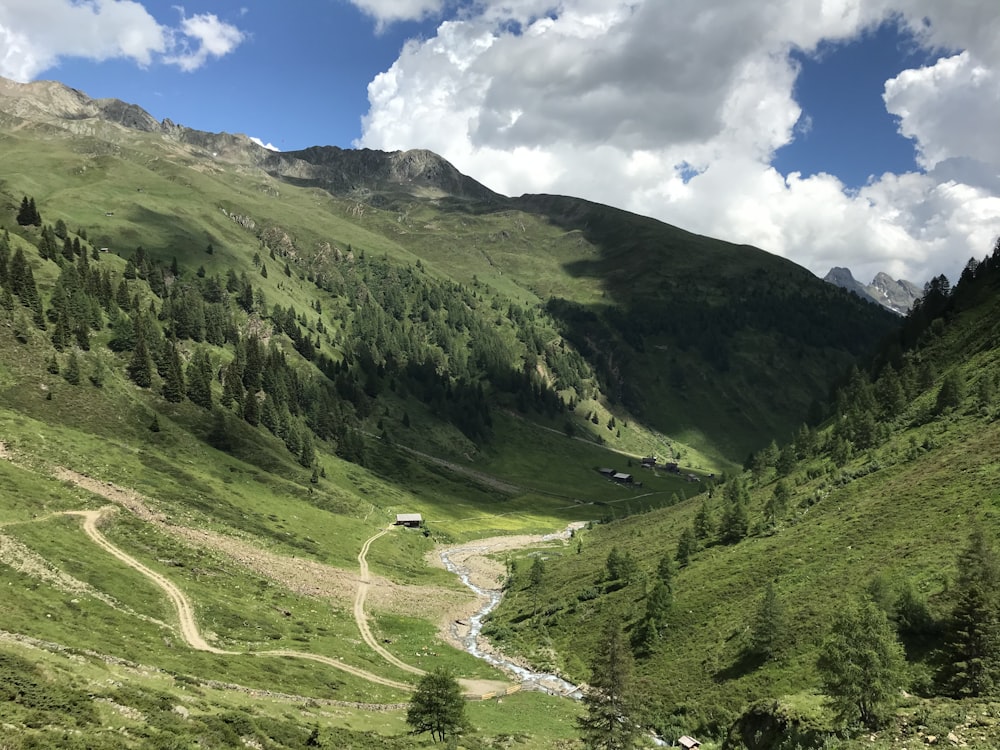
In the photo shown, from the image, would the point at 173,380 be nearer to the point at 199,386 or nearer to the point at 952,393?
the point at 199,386

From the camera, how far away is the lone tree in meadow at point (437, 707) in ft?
135

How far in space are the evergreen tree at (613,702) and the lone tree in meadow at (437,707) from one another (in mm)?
9241

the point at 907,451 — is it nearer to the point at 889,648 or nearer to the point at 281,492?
the point at 889,648

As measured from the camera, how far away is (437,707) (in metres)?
41.4

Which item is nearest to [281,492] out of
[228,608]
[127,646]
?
[228,608]

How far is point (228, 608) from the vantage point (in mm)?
66062

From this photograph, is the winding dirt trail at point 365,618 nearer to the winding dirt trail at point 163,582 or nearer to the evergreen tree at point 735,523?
the winding dirt trail at point 163,582

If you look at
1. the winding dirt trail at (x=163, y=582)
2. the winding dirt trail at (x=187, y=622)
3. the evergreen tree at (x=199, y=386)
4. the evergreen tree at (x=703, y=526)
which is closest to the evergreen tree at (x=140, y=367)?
the evergreen tree at (x=199, y=386)

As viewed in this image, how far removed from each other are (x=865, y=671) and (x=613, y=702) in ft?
51.0

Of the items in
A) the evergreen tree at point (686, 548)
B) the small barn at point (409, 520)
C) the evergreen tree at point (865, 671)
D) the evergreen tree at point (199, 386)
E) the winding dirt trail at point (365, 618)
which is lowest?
the winding dirt trail at point (365, 618)

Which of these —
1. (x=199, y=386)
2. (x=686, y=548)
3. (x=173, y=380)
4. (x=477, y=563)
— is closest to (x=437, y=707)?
(x=686, y=548)

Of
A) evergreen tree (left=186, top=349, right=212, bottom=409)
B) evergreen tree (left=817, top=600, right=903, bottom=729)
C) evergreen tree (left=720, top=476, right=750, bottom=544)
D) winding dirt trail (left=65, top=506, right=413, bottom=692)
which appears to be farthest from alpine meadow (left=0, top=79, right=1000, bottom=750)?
evergreen tree (left=186, top=349, right=212, bottom=409)

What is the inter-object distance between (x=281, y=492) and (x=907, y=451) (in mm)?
112482

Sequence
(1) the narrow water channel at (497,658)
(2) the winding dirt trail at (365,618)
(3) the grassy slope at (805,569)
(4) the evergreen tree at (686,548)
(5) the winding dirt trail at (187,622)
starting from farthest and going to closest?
(4) the evergreen tree at (686,548)
(2) the winding dirt trail at (365,618)
(1) the narrow water channel at (497,658)
(5) the winding dirt trail at (187,622)
(3) the grassy slope at (805,569)
